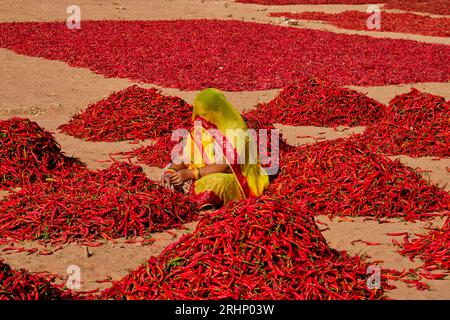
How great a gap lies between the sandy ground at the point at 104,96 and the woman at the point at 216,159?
0.55 metres

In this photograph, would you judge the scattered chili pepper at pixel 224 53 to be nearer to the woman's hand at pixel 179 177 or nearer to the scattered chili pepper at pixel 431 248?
the woman's hand at pixel 179 177

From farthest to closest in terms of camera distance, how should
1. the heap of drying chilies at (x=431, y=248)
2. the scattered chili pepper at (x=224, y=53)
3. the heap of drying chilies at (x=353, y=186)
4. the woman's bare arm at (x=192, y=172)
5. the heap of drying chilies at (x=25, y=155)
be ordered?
the scattered chili pepper at (x=224, y=53), the heap of drying chilies at (x=25, y=155), the woman's bare arm at (x=192, y=172), the heap of drying chilies at (x=353, y=186), the heap of drying chilies at (x=431, y=248)

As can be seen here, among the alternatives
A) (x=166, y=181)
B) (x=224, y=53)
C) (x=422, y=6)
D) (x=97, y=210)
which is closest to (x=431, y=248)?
(x=166, y=181)

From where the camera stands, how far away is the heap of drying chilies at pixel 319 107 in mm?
11477

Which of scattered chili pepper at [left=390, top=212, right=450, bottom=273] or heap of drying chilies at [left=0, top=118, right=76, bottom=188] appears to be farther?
heap of drying chilies at [left=0, top=118, right=76, bottom=188]

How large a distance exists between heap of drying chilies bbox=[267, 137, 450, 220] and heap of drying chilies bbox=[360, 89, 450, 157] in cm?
172

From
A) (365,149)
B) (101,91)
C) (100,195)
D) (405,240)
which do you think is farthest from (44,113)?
(405,240)

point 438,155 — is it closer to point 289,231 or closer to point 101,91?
point 289,231

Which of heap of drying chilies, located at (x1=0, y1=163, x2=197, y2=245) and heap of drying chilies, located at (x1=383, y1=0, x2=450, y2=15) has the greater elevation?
heap of drying chilies, located at (x1=383, y1=0, x2=450, y2=15)

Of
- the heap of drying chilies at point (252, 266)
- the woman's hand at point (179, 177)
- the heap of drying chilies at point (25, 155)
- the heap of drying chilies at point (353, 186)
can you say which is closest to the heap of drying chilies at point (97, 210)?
the woman's hand at point (179, 177)

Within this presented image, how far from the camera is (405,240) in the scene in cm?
648

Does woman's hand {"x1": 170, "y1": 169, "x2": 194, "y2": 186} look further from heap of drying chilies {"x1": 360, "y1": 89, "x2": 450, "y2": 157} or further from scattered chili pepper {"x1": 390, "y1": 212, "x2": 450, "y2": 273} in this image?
heap of drying chilies {"x1": 360, "y1": 89, "x2": 450, "y2": 157}

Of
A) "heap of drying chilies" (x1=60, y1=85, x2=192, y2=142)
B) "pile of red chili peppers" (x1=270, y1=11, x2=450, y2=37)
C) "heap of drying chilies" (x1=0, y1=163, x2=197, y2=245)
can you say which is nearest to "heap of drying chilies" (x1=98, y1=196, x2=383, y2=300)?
"heap of drying chilies" (x1=0, y1=163, x2=197, y2=245)

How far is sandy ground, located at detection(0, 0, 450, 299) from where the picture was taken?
6.12 m
